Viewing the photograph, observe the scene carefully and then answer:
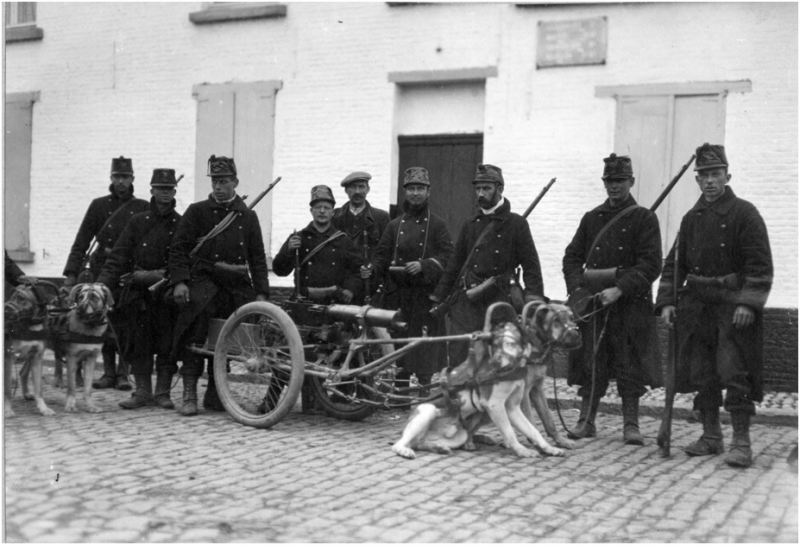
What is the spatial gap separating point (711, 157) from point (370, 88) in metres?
5.92

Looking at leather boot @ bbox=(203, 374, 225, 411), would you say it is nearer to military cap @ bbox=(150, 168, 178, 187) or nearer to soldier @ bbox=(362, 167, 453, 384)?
soldier @ bbox=(362, 167, 453, 384)

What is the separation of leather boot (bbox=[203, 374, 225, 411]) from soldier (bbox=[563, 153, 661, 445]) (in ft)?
9.65

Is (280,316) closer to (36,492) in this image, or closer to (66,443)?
(66,443)

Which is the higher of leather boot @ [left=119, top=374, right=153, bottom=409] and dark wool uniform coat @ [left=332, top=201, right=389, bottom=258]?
dark wool uniform coat @ [left=332, top=201, right=389, bottom=258]

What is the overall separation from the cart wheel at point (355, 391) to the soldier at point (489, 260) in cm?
55

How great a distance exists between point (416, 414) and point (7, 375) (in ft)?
11.7

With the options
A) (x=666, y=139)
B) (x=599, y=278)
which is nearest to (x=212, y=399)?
(x=599, y=278)

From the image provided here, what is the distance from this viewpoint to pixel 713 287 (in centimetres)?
651

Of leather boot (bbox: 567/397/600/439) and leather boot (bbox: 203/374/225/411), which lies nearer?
leather boot (bbox: 567/397/600/439)

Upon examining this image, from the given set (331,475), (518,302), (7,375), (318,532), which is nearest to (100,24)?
→ (7,375)

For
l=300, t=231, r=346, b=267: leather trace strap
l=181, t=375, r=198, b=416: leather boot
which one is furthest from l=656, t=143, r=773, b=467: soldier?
l=181, t=375, r=198, b=416: leather boot

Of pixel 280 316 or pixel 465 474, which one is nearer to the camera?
pixel 465 474

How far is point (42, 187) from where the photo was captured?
13672 mm

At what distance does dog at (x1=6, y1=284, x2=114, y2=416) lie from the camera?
305 inches
